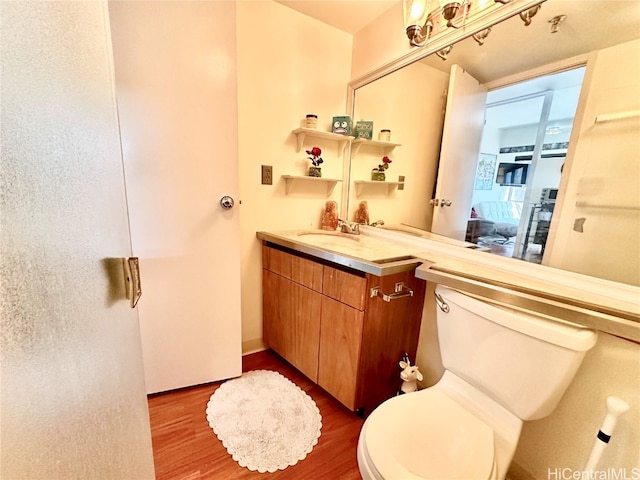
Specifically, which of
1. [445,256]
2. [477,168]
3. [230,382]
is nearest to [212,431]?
[230,382]

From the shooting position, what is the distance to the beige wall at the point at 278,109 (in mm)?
1600

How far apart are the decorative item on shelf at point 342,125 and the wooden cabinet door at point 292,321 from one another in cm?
105

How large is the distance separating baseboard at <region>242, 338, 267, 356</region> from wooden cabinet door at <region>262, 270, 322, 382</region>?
0.23 ft

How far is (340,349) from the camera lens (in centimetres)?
131

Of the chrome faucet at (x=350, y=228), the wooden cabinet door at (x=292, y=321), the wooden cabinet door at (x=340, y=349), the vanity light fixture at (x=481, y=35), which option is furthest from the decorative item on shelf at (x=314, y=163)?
the vanity light fixture at (x=481, y=35)

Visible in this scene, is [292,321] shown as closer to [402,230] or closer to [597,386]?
[402,230]

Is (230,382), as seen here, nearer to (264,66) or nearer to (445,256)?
(445,256)

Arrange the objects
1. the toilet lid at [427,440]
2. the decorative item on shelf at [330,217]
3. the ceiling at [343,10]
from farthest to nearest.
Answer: the decorative item on shelf at [330,217] → the ceiling at [343,10] → the toilet lid at [427,440]

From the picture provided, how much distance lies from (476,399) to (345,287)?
0.64 m

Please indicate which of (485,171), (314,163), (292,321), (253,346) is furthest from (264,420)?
(485,171)

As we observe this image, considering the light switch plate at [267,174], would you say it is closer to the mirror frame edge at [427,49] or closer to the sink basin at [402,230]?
the mirror frame edge at [427,49]

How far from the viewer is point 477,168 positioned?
137 centimetres

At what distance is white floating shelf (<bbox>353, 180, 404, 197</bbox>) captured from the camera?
188cm

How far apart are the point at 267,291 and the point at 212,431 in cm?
79
